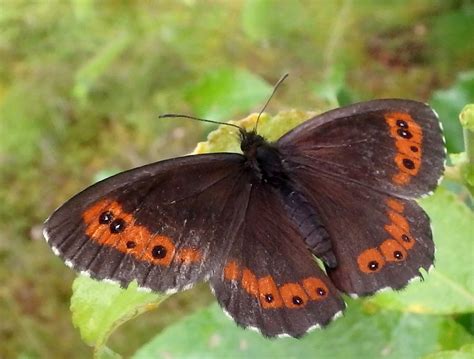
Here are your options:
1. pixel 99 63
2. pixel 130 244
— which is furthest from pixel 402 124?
pixel 99 63

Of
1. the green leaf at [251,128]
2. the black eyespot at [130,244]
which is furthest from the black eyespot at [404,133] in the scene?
the black eyespot at [130,244]

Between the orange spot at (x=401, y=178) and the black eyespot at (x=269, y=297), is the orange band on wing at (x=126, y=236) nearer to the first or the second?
the black eyespot at (x=269, y=297)

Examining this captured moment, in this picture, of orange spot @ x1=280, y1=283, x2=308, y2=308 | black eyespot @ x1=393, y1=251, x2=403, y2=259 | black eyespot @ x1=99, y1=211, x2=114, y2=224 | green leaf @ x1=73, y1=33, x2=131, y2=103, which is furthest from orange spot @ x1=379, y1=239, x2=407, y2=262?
green leaf @ x1=73, y1=33, x2=131, y2=103

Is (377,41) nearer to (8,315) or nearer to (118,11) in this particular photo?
(118,11)

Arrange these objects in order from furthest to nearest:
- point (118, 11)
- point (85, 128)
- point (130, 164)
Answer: point (85, 128) < point (130, 164) < point (118, 11)

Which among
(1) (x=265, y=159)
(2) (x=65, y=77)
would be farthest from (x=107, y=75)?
(1) (x=265, y=159)
